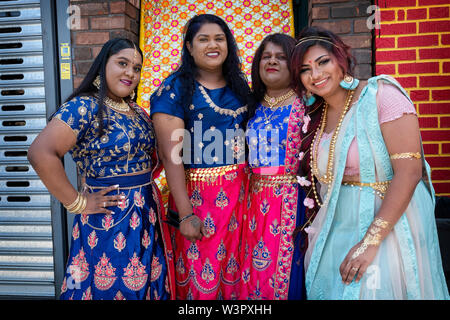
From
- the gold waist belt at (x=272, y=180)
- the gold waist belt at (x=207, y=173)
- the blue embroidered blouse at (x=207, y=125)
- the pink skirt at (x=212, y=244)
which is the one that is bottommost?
the pink skirt at (x=212, y=244)

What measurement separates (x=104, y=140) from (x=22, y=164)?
177 centimetres

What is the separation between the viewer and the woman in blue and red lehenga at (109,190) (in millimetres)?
1774

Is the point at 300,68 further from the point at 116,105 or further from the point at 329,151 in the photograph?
the point at 116,105

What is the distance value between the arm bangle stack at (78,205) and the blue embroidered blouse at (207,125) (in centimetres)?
60

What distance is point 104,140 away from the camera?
179 cm

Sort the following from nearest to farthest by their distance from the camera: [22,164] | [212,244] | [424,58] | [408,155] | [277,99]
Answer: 1. [408,155]
2. [212,244]
3. [277,99]
4. [424,58]
5. [22,164]

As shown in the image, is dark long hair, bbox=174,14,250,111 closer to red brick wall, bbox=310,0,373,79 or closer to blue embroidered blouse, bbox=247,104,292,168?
blue embroidered blouse, bbox=247,104,292,168

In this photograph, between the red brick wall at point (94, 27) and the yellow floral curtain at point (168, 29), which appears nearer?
the red brick wall at point (94, 27)

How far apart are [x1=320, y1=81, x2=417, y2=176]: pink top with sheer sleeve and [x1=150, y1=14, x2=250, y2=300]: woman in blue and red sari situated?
0.70 metres

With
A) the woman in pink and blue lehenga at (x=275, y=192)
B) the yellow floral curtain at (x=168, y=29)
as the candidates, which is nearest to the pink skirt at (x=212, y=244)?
the woman in pink and blue lehenga at (x=275, y=192)

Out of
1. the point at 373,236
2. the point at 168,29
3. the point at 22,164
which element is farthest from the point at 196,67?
the point at 22,164

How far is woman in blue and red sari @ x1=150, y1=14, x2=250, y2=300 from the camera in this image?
193 centimetres

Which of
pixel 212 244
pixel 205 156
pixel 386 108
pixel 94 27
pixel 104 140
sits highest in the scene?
pixel 94 27

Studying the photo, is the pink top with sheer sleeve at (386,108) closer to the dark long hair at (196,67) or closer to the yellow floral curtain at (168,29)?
the dark long hair at (196,67)
